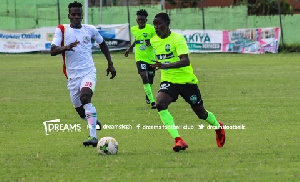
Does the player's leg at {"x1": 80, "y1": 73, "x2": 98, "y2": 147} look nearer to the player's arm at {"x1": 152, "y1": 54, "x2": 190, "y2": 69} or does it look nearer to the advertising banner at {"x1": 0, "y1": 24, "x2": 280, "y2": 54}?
the player's arm at {"x1": 152, "y1": 54, "x2": 190, "y2": 69}

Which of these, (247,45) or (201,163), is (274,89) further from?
(247,45)

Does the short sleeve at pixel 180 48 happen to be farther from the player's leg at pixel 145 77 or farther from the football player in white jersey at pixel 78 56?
the player's leg at pixel 145 77

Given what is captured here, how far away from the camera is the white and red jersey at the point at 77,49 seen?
11414mm

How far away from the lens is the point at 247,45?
43.4 meters

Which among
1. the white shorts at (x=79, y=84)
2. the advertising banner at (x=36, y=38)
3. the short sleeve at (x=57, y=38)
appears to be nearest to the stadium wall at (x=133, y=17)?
the advertising banner at (x=36, y=38)

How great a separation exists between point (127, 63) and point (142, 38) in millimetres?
18010

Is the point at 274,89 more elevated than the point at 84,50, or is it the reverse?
the point at 84,50

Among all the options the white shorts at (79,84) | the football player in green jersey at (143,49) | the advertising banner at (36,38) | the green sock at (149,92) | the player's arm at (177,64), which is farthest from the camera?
the advertising banner at (36,38)

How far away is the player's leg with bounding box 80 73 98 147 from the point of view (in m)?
11.0

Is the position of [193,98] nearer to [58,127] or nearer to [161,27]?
[161,27]

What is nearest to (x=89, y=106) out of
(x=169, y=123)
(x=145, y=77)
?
(x=169, y=123)

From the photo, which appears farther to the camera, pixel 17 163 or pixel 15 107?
pixel 15 107

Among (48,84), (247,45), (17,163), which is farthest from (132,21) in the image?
(17,163)

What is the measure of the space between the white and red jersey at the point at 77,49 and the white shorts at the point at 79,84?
0.08 meters
